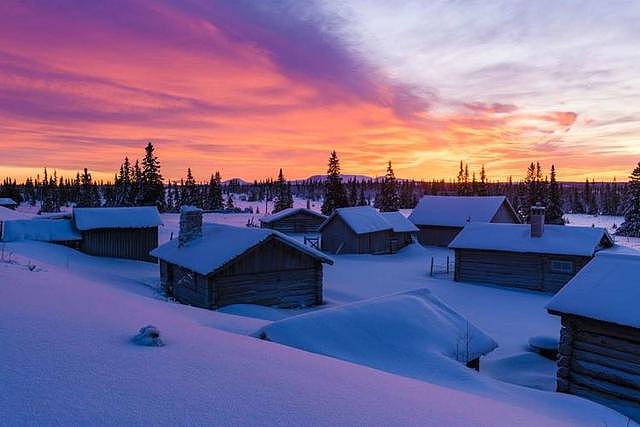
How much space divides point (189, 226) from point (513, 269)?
2071cm

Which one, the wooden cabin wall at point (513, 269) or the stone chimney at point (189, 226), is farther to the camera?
the wooden cabin wall at point (513, 269)

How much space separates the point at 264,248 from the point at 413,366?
41.3 feet

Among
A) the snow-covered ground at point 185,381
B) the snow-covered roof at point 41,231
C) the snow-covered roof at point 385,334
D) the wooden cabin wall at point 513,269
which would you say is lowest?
the wooden cabin wall at point 513,269

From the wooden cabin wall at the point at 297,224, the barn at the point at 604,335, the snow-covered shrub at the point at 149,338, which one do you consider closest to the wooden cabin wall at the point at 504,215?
the wooden cabin wall at the point at 297,224

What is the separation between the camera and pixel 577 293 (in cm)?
1280

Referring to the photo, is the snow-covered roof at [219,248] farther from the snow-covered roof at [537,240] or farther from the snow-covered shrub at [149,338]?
the snow-covered shrub at [149,338]

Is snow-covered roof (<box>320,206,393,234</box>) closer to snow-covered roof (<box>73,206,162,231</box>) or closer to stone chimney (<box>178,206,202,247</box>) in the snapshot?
snow-covered roof (<box>73,206,162,231</box>)

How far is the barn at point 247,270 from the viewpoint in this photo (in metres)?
20.8

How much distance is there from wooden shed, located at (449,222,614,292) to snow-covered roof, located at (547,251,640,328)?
1509 cm

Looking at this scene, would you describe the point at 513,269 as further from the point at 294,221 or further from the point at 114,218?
the point at 294,221

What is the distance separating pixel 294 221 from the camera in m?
60.5

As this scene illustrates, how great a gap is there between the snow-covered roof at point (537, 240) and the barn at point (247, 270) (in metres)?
13.5

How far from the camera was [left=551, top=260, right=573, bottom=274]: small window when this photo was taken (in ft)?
91.4

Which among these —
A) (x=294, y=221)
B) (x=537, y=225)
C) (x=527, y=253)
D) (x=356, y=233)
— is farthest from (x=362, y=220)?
(x=527, y=253)
